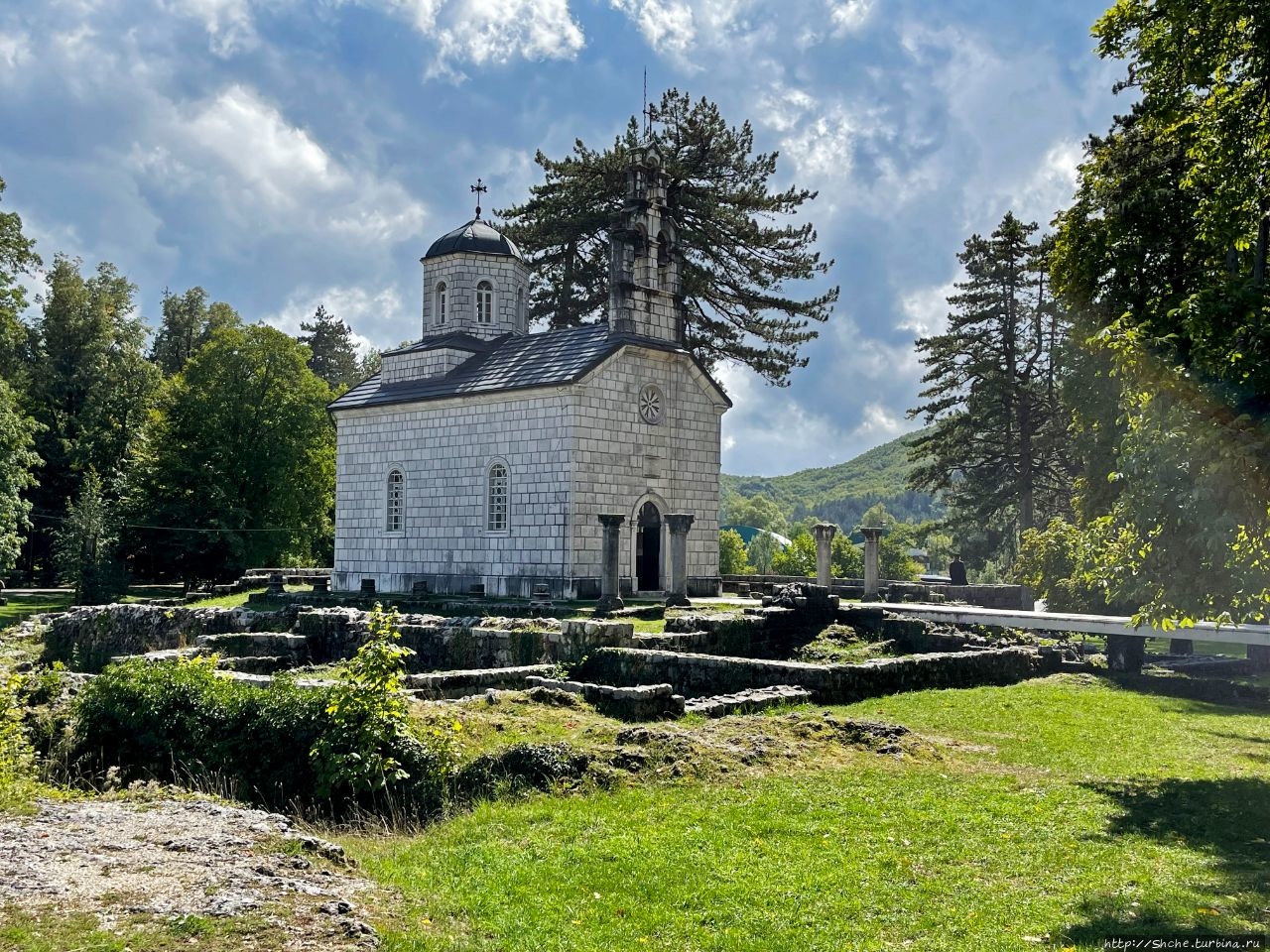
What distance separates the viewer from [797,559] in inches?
2516

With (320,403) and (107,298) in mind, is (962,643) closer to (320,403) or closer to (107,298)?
(320,403)

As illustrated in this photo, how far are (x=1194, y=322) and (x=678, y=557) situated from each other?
692 inches

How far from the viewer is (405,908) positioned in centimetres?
709

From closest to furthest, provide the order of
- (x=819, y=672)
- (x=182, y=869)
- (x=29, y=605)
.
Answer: (x=182, y=869) < (x=819, y=672) < (x=29, y=605)

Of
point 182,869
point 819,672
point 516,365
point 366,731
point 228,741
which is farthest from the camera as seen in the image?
point 516,365

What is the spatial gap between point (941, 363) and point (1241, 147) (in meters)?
37.9

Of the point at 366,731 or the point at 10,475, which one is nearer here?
the point at 366,731

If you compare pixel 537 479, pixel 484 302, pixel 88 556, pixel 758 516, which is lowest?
pixel 88 556

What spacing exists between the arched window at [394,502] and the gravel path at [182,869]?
26.5m

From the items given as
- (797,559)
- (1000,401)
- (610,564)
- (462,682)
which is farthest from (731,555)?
(462,682)

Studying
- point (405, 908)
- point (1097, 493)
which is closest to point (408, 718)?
point (405, 908)

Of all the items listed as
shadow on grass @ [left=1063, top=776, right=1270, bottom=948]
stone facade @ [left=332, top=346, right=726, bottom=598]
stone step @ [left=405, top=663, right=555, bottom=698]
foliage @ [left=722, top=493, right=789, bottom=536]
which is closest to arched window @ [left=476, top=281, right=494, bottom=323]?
stone facade @ [left=332, top=346, right=726, bottom=598]

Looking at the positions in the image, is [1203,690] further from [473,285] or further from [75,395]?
[75,395]

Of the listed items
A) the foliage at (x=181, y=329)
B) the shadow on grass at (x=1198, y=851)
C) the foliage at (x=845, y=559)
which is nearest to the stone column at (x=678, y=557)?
the shadow on grass at (x=1198, y=851)
